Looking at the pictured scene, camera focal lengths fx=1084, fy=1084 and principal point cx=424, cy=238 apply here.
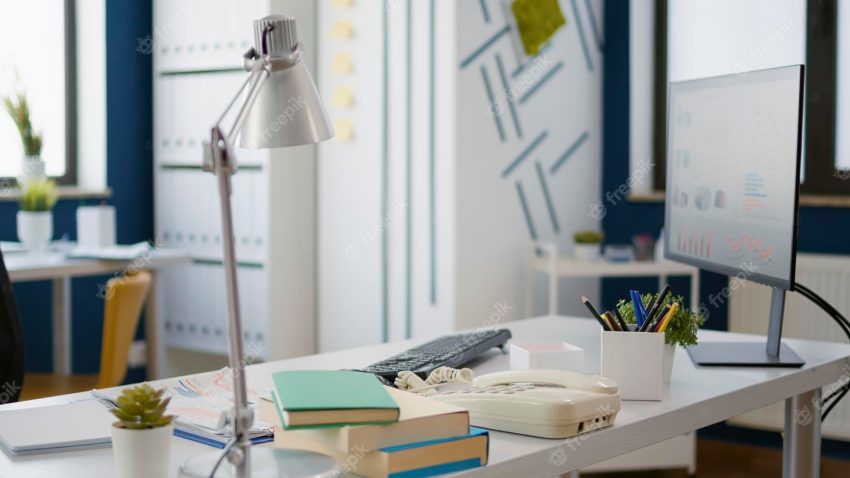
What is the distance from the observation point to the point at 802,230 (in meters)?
3.99

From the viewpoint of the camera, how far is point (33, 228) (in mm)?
3738

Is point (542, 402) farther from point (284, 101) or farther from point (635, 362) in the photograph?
point (284, 101)

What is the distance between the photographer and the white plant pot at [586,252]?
158 inches

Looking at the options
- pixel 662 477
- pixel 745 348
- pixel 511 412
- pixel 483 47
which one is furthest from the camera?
pixel 483 47

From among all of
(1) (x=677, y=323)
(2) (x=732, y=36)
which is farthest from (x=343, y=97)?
(1) (x=677, y=323)

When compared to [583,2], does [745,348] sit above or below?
below

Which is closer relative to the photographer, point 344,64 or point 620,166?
point 344,64

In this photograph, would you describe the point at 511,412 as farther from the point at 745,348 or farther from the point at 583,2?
the point at 583,2

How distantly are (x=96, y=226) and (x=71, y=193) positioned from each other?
0.55m

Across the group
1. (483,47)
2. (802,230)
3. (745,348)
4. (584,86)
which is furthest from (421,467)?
(584,86)

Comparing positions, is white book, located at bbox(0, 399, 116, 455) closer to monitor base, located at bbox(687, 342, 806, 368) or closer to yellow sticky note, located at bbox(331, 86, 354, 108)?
monitor base, located at bbox(687, 342, 806, 368)

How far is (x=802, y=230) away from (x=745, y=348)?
6.70 ft

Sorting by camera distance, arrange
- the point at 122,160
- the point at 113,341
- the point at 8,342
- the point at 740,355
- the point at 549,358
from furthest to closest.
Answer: the point at 122,160, the point at 113,341, the point at 8,342, the point at 740,355, the point at 549,358

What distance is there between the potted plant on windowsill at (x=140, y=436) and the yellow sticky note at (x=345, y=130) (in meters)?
2.94
